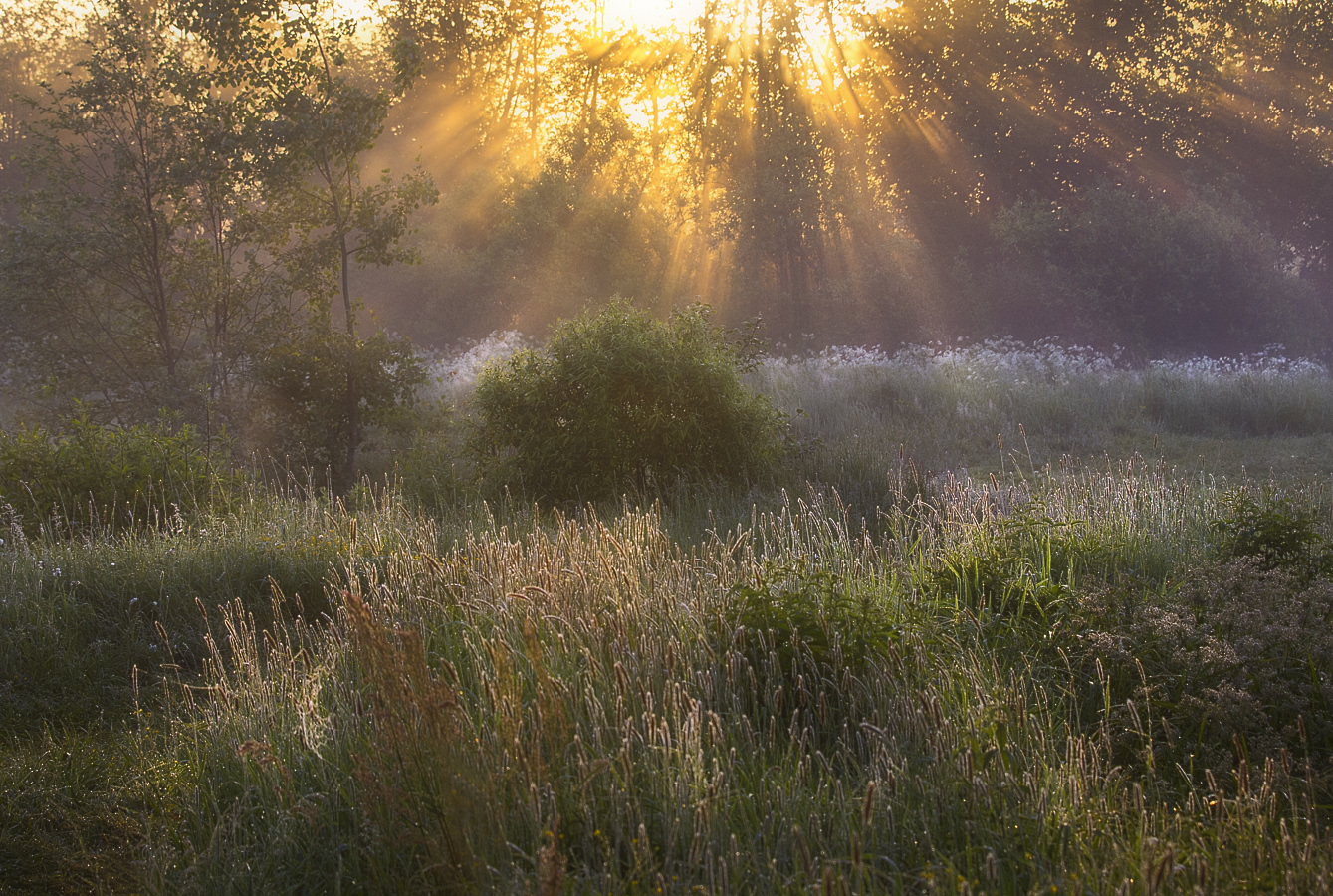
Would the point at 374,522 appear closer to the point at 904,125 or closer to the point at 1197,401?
the point at 1197,401

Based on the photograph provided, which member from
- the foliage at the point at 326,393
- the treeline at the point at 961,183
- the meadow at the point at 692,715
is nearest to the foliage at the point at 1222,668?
the meadow at the point at 692,715

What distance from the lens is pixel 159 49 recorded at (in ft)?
37.1

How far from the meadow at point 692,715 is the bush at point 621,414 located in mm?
2056

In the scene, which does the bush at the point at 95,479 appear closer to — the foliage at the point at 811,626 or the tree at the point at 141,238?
the tree at the point at 141,238

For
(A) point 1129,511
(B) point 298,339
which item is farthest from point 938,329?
(A) point 1129,511

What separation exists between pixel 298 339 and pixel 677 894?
10.9 metres

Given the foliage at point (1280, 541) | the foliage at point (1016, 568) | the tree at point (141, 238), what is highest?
the tree at point (141, 238)

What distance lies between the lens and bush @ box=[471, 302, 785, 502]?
862 centimetres

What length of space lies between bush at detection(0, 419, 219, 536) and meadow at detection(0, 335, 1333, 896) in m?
0.93

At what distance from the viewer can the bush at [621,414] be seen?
862 centimetres

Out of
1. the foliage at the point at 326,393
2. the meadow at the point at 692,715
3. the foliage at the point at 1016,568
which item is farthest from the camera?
the foliage at the point at 326,393

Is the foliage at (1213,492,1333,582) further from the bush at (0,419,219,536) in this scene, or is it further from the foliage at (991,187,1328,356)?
the foliage at (991,187,1328,356)

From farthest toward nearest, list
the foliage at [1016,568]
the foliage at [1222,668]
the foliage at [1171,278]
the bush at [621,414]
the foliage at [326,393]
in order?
the foliage at [1171,278] → the foliage at [326,393] → the bush at [621,414] → the foliage at [1016,568] → the foliage at [1222,668]

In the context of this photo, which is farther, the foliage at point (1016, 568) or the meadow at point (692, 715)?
the foliage at point (1016, 568)
